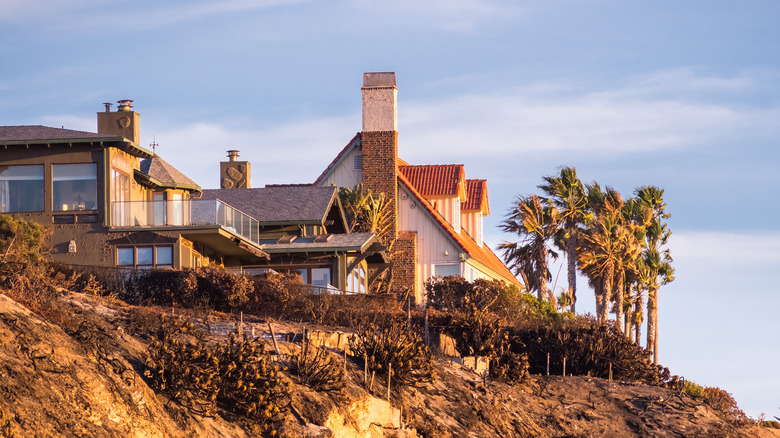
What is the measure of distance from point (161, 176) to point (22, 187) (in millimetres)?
5116

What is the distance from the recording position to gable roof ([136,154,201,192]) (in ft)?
118

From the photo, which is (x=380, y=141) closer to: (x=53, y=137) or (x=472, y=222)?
(x=472, y=222)

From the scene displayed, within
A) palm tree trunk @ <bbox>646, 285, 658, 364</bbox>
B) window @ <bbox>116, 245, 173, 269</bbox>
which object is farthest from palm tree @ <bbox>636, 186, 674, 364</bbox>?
window @ <bbox>116, 245, 173, 269</bbox>

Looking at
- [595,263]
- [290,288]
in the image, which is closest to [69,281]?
[290,288]

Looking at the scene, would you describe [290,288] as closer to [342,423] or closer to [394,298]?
[394,298]

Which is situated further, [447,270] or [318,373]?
[447,270]

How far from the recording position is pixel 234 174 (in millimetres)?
48562

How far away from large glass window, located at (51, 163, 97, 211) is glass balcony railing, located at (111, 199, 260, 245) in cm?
85

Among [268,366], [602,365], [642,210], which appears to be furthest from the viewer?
[642,210]

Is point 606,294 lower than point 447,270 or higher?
lower

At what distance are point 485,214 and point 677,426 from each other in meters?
27.8

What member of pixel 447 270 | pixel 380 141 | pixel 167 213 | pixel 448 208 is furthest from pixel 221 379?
pixel 448 208

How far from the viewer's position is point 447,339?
28641 mm

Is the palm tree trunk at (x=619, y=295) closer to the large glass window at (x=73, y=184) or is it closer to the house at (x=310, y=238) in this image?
the house at (x=310, y=238)
